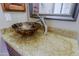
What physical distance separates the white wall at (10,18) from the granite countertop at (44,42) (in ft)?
0.23

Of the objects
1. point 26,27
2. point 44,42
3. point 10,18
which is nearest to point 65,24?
point 44,42

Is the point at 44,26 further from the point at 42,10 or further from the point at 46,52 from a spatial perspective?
the point at 46,52

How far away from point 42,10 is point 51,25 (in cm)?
18

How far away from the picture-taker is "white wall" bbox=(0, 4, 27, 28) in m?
1.16

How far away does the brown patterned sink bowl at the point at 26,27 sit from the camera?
1112 millimetres

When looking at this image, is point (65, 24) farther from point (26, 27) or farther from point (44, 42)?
point (26, 27)

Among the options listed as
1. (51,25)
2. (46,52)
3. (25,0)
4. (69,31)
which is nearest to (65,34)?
(69,31)

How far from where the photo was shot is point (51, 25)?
115 cm

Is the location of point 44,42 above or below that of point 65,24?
below

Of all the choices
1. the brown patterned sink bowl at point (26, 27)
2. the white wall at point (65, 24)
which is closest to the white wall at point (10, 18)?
the brown patterned sink bowl at point (26, 27)

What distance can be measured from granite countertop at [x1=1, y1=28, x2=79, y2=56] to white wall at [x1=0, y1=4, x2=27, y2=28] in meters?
0.07

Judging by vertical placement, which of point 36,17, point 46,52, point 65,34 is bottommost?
point 46,52

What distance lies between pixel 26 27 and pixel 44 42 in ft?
0.83

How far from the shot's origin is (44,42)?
108 cm
